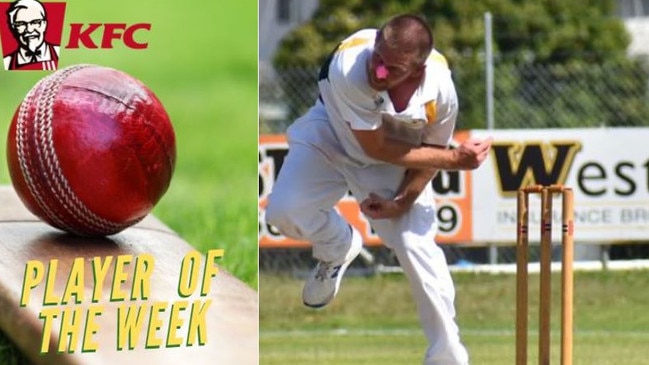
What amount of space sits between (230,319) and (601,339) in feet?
17.2

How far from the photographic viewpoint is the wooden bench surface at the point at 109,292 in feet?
18.0

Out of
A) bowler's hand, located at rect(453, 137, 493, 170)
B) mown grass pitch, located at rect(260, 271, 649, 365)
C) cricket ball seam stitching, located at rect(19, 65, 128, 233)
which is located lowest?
mown grass pitch, located at rect(260, 271, 649, 365)

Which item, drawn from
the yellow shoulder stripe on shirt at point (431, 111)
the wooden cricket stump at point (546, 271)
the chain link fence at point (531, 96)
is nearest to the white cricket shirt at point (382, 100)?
the yellow shoulder stripe on shirt at point (431, 111)

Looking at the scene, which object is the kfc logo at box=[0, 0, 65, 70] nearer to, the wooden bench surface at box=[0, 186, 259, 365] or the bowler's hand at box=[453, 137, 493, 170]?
the wooden bench surface at box=[0, 186, 259, 365]

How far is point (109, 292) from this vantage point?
558 cm

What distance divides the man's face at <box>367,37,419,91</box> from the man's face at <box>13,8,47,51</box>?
56.5 inches

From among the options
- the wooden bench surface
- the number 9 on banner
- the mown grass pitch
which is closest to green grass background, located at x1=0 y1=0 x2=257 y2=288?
the wooden bench surface

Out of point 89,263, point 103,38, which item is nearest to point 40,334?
point 89,263

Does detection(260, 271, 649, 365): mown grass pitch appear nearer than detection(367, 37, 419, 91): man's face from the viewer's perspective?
No

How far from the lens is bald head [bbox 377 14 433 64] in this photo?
6246 mm

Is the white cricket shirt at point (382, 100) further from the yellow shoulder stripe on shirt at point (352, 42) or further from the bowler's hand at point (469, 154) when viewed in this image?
the bowler's hand at point (469, 154)

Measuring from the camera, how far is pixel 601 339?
10.5 metres

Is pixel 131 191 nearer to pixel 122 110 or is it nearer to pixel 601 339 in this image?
pixel 122 110

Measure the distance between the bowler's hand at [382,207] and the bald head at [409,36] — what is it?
807mm
